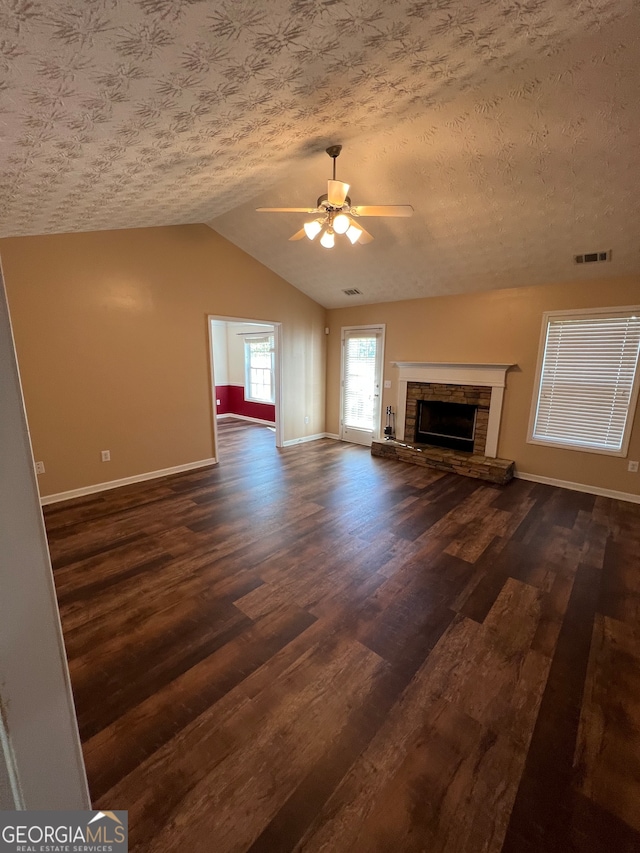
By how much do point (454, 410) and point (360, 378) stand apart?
1.69 m

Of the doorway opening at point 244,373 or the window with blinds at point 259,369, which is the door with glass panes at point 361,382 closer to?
the doorway opening at point 244,373

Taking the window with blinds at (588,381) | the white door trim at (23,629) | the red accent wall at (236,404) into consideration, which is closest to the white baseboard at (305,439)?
the red accent wall at (236,404)

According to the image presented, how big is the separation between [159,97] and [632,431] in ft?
16.1

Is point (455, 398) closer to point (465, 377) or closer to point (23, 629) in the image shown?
point (465, 377)

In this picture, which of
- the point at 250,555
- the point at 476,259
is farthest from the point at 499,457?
the point at 250,555

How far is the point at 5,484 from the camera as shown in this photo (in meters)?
0.54

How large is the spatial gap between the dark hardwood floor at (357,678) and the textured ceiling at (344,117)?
8.35ft

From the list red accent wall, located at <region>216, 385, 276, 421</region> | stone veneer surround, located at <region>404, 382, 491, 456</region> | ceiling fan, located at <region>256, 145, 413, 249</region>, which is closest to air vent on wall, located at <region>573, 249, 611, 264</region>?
stone veneer surround, located at <region>404, 382, 491, 456</region>

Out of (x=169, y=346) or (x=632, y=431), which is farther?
(x=169, y=346)

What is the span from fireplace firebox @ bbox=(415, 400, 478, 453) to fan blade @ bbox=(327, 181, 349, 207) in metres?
3.35

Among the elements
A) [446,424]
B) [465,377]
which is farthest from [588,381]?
[446,424]

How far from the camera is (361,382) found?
19.9ft

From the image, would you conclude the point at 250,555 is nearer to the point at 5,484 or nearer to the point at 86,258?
the point at 5,484

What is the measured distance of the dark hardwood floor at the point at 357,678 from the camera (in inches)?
48.5
